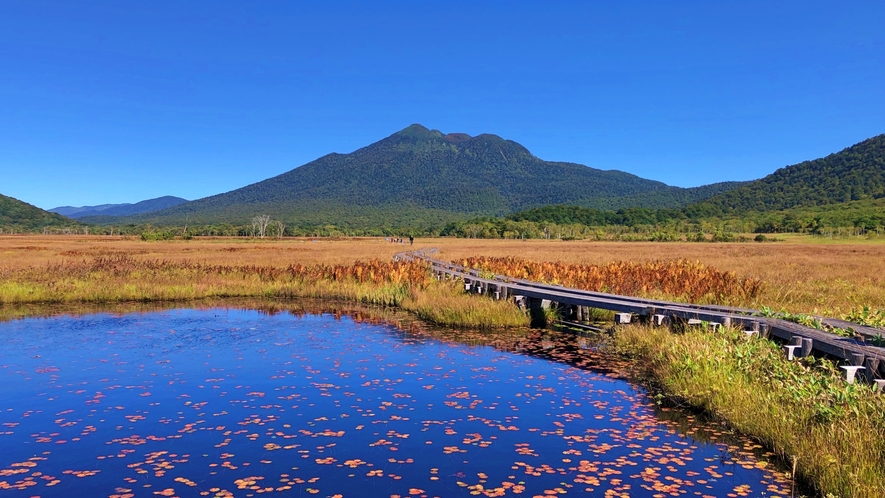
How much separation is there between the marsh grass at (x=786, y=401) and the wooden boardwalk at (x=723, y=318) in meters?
0.32

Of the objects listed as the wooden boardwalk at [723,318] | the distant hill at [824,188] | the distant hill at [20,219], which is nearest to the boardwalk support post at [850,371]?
the wooden boardwalk at [723,318]

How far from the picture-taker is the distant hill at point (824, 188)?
552ft

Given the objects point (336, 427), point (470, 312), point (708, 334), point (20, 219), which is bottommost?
point (336, 427)

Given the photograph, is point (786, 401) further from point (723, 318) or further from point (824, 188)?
point (824, 188)

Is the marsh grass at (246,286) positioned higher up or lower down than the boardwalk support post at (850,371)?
lower down

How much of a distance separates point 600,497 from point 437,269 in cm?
2270

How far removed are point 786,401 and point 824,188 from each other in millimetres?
200486

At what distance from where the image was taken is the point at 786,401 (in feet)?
29.2

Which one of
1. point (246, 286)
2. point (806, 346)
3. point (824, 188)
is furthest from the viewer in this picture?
point (824, 188)

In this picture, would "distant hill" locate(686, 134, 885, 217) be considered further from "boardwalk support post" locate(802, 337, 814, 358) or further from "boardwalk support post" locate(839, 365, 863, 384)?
"boardwalk support post" locate(839, 365, 863, 384)

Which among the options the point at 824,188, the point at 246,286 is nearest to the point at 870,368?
the point at 246,286

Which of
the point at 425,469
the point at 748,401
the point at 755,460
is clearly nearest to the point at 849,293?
the point at 748,401

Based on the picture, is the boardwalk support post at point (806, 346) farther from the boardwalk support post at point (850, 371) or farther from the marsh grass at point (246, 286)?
the marsh grass at point (246, 286)

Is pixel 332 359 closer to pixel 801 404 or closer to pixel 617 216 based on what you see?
pixel 801 404
